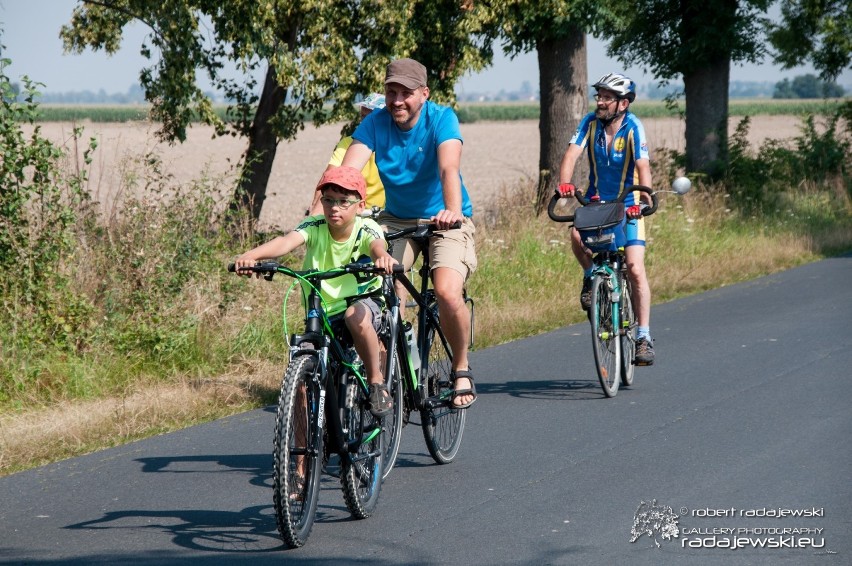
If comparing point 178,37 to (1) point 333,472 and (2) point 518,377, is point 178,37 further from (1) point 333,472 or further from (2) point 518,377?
(1) point 333,472

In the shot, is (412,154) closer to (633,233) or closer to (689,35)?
(633,233)

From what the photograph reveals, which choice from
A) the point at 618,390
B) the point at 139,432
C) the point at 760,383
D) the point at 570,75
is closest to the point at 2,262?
the point at 139,432

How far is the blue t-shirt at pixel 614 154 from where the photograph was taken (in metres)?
9.27

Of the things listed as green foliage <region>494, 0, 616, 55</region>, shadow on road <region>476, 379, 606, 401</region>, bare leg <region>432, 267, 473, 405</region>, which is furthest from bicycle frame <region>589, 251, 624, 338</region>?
green foliage <region>494, 0, 616, 55</region>

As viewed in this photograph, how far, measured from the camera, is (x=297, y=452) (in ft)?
17.0

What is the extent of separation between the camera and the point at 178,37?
40.7 ft

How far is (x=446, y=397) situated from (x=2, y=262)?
4.31m

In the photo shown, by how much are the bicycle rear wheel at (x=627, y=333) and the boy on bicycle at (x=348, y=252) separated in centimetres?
371

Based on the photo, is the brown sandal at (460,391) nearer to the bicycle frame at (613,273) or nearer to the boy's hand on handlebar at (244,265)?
the boy's hand on handlebar at (244,265)

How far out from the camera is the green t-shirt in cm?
579

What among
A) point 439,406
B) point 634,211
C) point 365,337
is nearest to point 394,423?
point 439,406

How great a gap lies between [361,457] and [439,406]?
3.59 ft

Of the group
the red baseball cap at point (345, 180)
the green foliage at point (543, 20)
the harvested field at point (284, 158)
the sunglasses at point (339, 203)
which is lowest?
the harvested field at point (284, 158)

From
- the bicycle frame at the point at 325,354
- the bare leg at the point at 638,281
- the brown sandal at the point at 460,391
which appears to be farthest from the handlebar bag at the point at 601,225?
the bicycle frame at the point at 325,354
